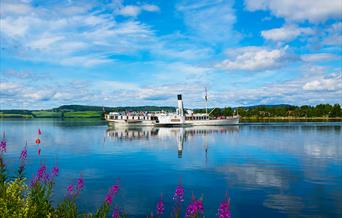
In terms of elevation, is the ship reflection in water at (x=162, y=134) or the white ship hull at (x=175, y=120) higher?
the white ship hull at (x=175, y=120)

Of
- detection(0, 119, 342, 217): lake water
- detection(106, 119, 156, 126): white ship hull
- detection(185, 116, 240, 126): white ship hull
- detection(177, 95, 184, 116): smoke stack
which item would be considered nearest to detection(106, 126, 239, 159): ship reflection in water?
detection(0, 119, 342, 217): lake water

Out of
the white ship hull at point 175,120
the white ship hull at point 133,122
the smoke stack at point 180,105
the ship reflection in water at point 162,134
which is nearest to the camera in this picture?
the ship reflection in water at point 162,134

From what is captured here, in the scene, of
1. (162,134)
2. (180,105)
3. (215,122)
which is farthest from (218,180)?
(215,122)

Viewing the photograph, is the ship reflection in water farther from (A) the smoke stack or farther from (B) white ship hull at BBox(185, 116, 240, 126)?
(B) white ship hull at BBox(185, 116, 240, 126)

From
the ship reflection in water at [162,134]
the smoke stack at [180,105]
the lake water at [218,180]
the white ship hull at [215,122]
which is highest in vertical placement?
the smoke stack at [180,105]

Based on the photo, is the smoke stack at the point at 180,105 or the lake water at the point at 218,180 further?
the smoke stack at the point at 180,105

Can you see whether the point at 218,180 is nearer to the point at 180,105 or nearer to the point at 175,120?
the point at 180,105

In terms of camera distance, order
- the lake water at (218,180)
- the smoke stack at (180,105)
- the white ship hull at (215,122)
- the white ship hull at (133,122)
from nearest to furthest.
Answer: the lake water at (218,180), the smoke stack at (180,105), the white ship hull at (215,122), the white ship hull at (133,122)

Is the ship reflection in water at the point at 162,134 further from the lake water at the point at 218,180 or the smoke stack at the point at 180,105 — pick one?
the smoke stack at the point at 180,105

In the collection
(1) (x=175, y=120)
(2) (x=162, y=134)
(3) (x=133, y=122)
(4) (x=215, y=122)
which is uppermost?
(1) (x=175, y=120)

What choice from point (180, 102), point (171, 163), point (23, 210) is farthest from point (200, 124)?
point (23, 210)

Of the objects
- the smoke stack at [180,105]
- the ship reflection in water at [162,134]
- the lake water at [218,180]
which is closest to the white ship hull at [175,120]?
the smoke stack at [180,105]

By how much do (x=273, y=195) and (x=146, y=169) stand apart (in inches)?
617

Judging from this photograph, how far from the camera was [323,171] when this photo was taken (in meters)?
34.8
